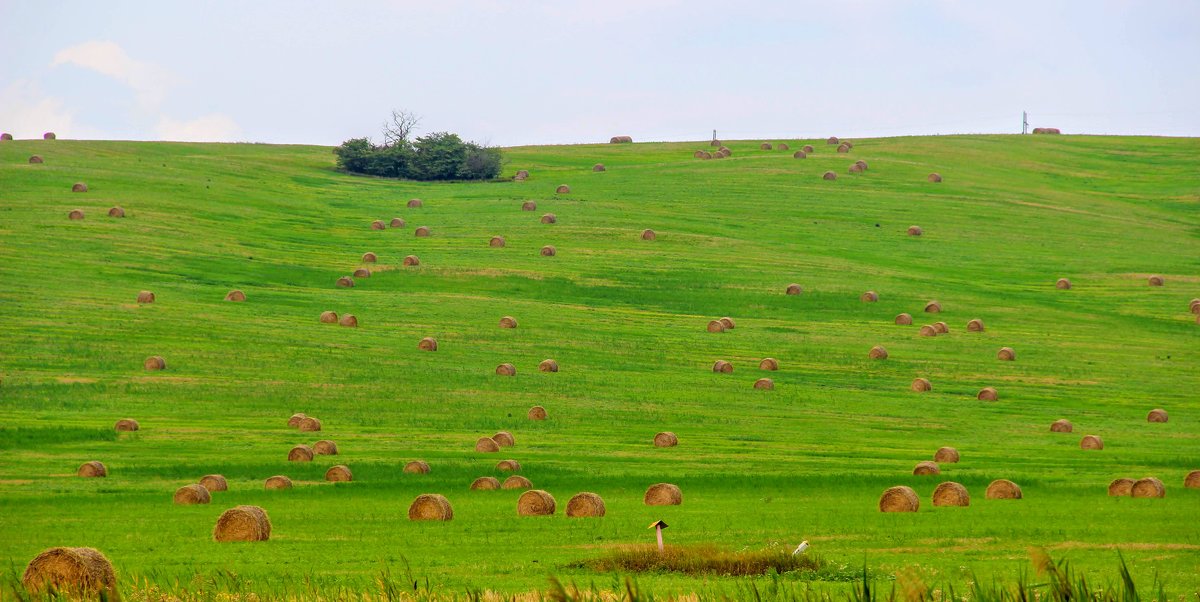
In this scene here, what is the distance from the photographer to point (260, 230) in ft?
297

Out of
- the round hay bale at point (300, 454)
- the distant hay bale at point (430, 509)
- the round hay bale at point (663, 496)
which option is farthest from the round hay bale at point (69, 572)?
the round hay bale at point (300, 454)

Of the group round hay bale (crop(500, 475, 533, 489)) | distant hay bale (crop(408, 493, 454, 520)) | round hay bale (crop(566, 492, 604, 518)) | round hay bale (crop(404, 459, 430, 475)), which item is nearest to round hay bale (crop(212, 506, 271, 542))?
distant hay bale (crop(408, 493, 454, 520))

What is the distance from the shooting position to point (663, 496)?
34406 mm

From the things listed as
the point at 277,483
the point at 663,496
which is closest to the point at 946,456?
the point at 663,496

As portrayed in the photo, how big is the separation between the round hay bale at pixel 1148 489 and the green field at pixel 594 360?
92 centimetres

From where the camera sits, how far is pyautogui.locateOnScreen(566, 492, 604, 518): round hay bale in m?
31.4

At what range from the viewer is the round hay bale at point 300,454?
41.2 m

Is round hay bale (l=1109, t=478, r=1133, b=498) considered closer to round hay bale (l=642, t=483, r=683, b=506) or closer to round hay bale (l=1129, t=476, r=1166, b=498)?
round hay bale (l=1129, t=476, r=1166, b=498)

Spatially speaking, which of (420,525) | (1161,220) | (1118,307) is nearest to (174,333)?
(420,525)

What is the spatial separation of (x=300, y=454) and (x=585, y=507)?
1272 cm

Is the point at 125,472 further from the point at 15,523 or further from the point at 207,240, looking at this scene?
the point at 207,240

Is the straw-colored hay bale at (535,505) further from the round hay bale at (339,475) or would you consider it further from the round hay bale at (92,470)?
the round hay bale at (92,470)

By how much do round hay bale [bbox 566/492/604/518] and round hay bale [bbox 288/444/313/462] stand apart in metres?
12.1

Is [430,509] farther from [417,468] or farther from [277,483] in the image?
[417,468]
